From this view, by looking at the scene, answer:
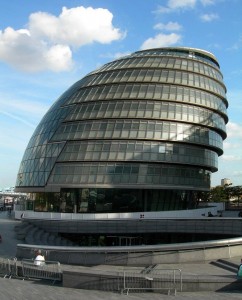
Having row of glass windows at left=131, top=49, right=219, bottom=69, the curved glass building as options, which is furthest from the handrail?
row of glass windows at left=131, top=49, right=219, bottom=69

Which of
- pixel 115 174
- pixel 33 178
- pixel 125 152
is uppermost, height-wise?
pixel 125 152

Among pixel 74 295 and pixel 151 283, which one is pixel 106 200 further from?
pixel 74 295

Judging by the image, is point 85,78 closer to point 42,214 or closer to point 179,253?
point 42,214

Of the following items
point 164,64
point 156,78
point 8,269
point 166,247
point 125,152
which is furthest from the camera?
point 164,64

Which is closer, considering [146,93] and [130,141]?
[130,141]

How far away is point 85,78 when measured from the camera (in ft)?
225

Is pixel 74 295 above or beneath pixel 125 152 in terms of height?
beneath

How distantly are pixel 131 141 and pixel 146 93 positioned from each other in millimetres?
7540

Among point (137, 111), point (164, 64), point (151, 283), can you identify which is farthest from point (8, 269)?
point (164, 64)

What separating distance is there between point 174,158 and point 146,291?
41820mm

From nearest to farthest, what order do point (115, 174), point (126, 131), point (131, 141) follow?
1. point (115, 174)
2. point (131, 141)
3. point (126, 131)

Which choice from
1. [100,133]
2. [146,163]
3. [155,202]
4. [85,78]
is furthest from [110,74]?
[155,202]

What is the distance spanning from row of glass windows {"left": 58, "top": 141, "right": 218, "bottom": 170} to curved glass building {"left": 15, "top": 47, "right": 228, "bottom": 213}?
0.43 ft

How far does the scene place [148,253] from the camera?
2323 cm
